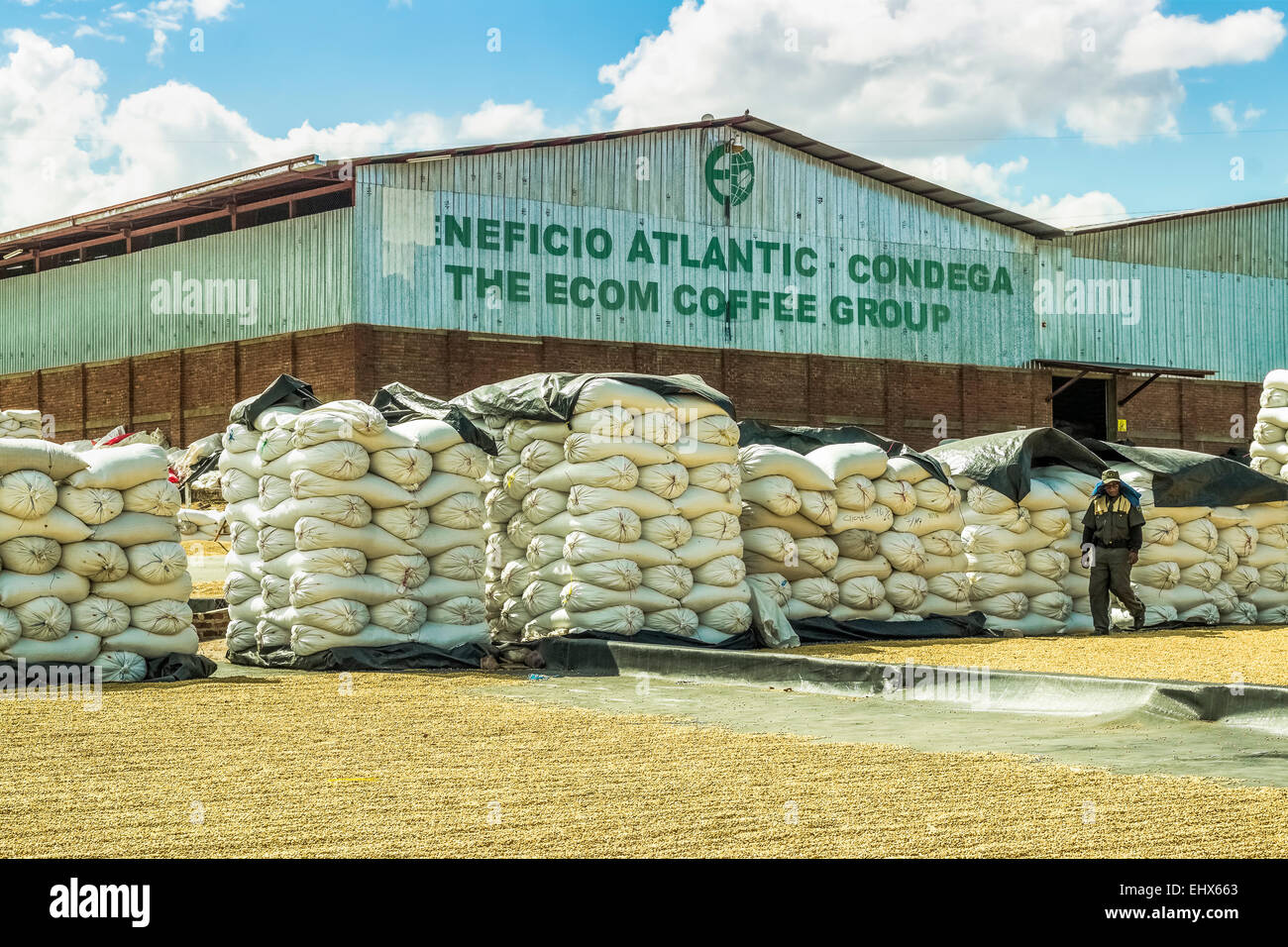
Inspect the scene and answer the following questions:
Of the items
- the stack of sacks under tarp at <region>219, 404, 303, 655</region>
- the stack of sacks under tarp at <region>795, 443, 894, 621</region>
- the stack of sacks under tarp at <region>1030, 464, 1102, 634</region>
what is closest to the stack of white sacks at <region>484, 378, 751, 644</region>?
the stack of sacks under tarp at <region>795, 443, 894, 621</region>

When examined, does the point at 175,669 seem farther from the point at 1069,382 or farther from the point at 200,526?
the point at 1069,382

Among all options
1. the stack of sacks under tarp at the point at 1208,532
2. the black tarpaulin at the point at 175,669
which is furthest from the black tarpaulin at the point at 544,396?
the stack of sacks under tarp at the point at 1208,532

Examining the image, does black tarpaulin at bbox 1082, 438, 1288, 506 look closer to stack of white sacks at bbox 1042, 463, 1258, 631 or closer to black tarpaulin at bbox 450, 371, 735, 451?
stack of white sacks at bbox 1042, 463, 1258, 631

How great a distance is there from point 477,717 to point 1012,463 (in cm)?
656

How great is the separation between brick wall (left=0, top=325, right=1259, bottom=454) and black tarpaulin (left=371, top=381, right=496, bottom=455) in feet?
32.9

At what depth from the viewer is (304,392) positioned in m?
10.4

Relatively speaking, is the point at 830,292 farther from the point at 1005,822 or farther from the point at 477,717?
→ the point at 1005,822

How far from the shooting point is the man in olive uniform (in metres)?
12.2

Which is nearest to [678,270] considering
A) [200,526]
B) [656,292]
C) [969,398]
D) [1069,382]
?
[656,292]

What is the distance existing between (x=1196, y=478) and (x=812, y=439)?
3582 mm

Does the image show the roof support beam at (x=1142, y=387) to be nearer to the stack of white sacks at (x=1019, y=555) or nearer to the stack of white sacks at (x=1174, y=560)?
the stack of white sacks at (x=1174, y=560)

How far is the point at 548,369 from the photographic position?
885 inches

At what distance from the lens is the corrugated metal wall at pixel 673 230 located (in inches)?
846

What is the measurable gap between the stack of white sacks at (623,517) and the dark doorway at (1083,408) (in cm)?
1999
